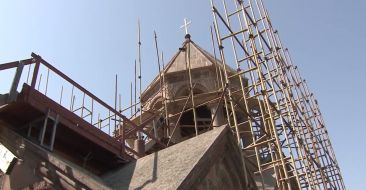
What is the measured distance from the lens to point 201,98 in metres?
19.6

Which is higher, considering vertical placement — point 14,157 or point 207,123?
point 207,123

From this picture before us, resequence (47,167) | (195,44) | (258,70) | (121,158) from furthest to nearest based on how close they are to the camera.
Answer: (195,44) < (258,70) < (121,158) < (47,167)

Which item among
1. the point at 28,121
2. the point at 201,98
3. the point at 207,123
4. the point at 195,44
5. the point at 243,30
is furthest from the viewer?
the point at 195,44

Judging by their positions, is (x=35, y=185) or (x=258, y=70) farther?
(x=258, y=70)

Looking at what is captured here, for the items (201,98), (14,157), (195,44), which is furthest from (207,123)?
(14,157)

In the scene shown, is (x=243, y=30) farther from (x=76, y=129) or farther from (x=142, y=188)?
(x=142, y=188)

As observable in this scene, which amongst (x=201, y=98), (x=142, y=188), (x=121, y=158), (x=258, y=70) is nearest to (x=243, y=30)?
(x=258, y=70)

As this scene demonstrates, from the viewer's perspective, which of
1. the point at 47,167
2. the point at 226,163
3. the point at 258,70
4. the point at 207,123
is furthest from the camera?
the point at 207,123

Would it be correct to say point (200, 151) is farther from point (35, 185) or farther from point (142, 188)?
point (35, 185)

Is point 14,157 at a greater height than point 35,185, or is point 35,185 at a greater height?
point 14,157

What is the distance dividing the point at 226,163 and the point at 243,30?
7.24 m

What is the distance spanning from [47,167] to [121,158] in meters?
3.17

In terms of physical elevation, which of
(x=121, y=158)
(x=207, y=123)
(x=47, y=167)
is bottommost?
(x=47, y=167)

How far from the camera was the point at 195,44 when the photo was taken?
2377 centimetres
